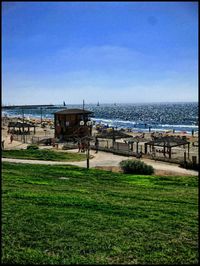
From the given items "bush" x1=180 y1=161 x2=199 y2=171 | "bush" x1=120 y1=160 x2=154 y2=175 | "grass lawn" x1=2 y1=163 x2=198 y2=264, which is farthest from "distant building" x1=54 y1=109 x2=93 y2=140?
"grass lawn" x1=2 y1=163 x2=198 y2=264

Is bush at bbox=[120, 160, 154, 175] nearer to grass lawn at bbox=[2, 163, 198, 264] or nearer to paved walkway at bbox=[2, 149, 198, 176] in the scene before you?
paved walkway at bbox=[2, 149, 198, 176]

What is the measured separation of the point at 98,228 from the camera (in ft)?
22.1

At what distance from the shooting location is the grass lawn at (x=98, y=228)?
5.18m

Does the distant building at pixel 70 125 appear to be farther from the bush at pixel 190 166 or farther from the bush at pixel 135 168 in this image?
the bush at pixel 135 168

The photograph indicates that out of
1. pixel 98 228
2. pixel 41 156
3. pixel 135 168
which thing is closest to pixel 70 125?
pixel 41 156

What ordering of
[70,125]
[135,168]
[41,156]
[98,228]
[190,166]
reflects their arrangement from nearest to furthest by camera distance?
[98,228] < [135,168] < [190,166] < [41,156] < [70,125]

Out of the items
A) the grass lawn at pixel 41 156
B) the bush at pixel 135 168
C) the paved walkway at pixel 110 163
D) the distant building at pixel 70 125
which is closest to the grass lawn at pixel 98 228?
the bush at pixel 135 168

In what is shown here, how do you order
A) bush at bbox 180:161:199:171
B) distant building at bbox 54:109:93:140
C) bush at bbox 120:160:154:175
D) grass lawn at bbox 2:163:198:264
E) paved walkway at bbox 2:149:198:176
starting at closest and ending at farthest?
1. grass lawn at bbox 2:163:198:264
2. bush at bbox 120:160:154:175
3. paved walkway at bbox 2:149:198:176
4. bush at bbox 180:161:199:171
5. distant building at bbox 54:109:93:140

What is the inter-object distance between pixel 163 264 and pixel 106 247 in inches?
42.7

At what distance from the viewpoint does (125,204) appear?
359 inches

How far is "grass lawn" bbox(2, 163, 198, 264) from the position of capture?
5.18m

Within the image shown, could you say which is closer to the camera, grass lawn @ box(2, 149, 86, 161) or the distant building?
grass lawn @ box(2, 149, 86, 161)

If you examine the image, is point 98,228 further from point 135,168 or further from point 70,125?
point 70,125

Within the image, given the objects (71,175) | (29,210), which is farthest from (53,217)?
(71,175)
